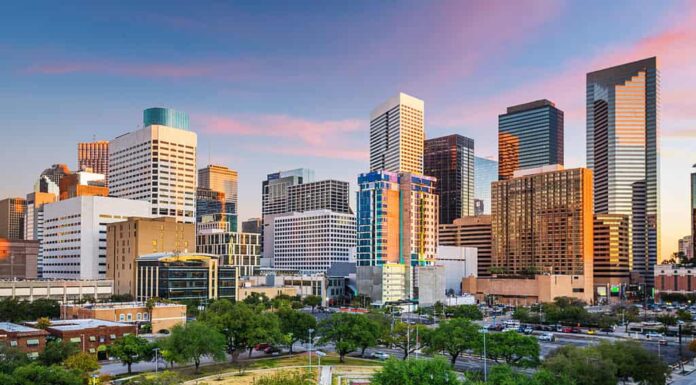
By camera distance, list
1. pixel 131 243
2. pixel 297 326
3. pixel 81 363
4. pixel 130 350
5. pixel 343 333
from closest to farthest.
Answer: pixel 81 363
pixel 130 350
pixel 343 333
pixel 297 326
pixel 131 243

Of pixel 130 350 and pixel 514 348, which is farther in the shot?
pixel 130 350

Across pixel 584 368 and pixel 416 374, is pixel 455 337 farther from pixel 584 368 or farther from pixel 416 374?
pixel 416 374

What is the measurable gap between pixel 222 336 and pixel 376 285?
120m

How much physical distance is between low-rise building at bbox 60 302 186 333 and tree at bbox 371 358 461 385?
6667 centimetres

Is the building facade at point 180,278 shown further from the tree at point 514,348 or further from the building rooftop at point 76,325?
the tree at point 514,348

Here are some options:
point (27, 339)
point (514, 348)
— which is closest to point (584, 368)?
point (514, 348)

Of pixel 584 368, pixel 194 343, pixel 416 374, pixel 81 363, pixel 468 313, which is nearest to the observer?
pixel 416 374

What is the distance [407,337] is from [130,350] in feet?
130

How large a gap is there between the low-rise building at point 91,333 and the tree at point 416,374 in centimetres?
4877

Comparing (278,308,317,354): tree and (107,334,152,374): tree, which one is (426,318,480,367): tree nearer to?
(278,308,317,354): tree

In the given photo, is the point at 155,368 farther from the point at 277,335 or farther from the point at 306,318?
the point at 306,318

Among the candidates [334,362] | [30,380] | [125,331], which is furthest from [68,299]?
[30,380]

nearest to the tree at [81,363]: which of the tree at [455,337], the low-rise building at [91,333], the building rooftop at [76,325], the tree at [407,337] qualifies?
the low-rise building at [91,333]

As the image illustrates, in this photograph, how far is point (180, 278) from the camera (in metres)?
157
